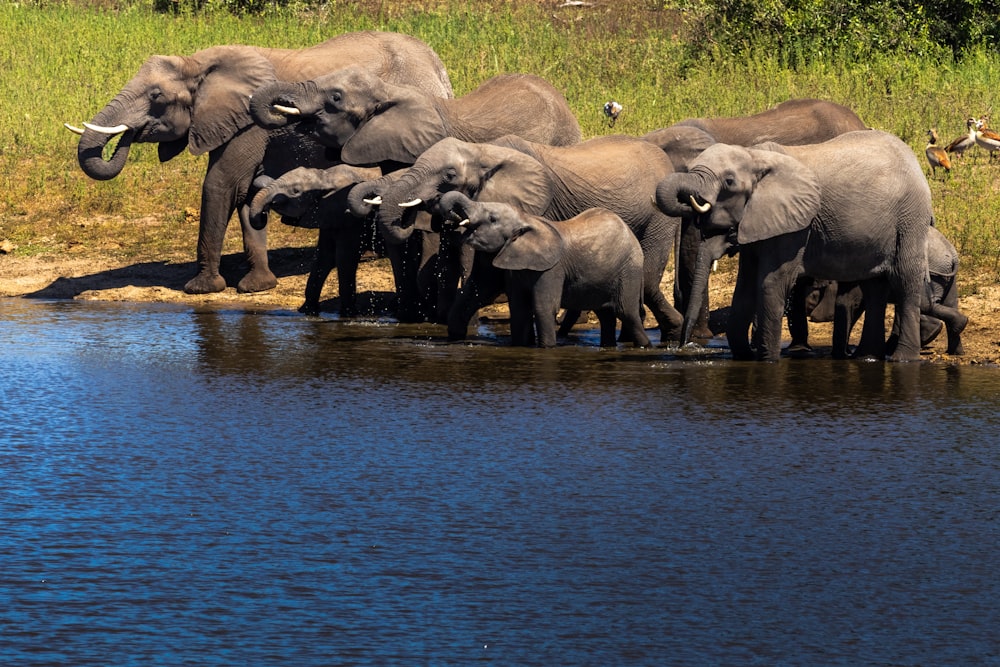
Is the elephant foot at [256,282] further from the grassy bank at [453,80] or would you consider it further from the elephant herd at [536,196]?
the grassy bank at [453,80]

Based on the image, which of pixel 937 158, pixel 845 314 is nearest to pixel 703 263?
pixel 845 314

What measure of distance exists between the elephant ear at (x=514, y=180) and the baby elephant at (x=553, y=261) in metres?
0.65

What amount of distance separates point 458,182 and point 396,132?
84.2 inches

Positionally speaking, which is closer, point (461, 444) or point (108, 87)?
point (461, 444)

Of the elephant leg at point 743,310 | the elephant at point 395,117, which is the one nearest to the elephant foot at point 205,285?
the elephant at point 395,117

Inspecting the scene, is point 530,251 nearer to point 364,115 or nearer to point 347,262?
point 347,262

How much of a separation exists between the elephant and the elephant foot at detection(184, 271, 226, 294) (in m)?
1.63

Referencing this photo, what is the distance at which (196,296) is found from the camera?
17359 mm

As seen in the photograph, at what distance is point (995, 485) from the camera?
893 cm

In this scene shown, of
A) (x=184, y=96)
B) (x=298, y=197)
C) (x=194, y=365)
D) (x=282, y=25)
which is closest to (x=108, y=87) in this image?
(x=282, y=25)

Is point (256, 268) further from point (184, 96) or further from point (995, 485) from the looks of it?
point (995, 485)

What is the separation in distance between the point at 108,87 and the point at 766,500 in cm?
1799

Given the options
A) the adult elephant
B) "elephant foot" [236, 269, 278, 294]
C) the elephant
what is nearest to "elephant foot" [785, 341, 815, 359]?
the elephant

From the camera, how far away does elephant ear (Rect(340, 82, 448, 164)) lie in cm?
1627
